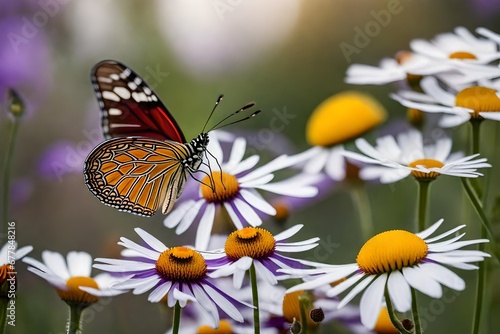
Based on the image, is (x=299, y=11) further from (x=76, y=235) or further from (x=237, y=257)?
(x=237, y=257)

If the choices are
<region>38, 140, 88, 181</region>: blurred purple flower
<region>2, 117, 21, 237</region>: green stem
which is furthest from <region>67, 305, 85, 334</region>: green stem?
<region>38, 140, 88, 181</region>: blurred purple flower

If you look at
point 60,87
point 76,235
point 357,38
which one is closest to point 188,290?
point 76,235

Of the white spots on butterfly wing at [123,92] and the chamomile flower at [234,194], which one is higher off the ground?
the white spots on butterfly wing at [123,92]

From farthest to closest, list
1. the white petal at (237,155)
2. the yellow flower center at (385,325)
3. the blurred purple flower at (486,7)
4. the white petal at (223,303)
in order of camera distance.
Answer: the blurred purple flower at (486,7)
the white petal at (237,155)
the yellow flower center at (385,325)
the white petal at (223,303)

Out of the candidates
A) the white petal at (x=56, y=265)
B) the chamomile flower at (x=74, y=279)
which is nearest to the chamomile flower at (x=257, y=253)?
the chamomile flower at (x=74, y=279)

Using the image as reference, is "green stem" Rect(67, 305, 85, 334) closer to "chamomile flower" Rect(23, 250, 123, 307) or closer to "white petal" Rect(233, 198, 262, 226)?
"chamomile flower" Rect(23, 250, 123, 307)

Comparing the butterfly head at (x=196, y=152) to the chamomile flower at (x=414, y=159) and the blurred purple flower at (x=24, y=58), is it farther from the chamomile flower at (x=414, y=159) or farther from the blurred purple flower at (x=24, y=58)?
the blurred purple flower at (x=24, y=58)

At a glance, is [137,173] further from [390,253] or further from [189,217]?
[390,253]

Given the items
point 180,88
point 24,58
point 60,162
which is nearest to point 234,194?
point 60,162
